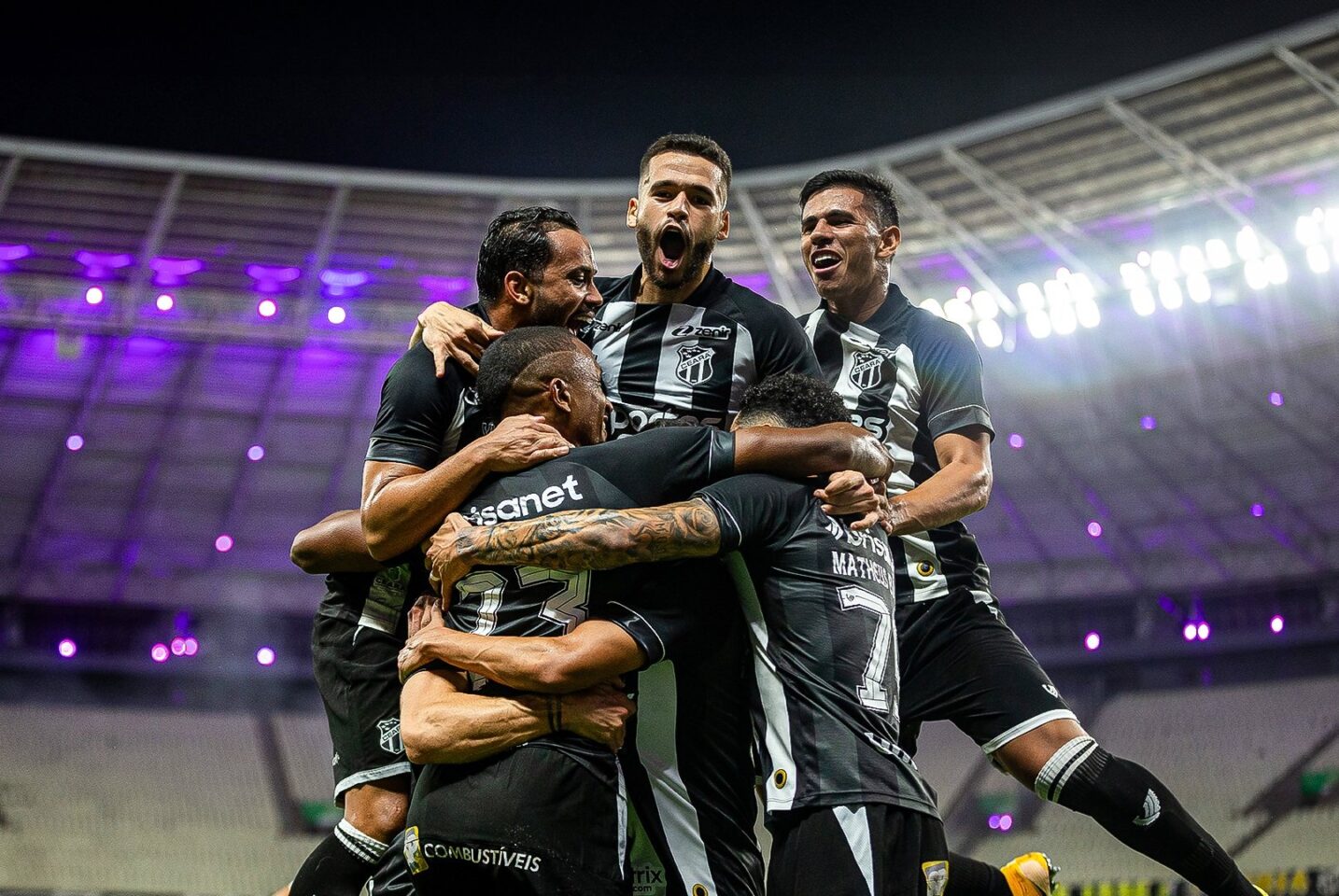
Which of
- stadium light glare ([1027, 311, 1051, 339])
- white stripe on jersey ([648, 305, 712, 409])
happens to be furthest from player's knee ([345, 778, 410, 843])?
stadium light glare ([1027, 311, 1051, 339])

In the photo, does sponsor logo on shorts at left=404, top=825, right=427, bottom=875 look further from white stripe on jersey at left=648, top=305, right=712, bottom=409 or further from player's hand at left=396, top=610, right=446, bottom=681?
white stripe on jersey at left=648, top=305, right=712, bottom=409

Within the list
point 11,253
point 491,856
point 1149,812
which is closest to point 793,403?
point 491,856

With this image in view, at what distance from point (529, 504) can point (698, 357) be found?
119 centimetres

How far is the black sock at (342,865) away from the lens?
14.4 feet

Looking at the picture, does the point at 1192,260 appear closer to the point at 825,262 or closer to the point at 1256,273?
the point at 1256,273

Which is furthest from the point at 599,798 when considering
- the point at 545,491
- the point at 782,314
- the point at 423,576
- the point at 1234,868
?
the point at 1234,868

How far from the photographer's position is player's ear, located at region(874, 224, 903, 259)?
209 inches

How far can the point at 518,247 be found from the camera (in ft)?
14.2

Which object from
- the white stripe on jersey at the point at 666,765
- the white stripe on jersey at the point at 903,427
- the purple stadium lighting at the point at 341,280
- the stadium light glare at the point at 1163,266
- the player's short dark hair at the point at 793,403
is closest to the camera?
the white stripe on jersey at the point at 666,765

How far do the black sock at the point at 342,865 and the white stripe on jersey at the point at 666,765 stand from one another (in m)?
1.52

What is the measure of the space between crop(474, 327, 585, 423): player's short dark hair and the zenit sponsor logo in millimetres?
366

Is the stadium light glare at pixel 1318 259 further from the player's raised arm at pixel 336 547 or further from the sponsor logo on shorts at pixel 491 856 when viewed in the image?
the sponsor logo on shorts at pixel 491 856

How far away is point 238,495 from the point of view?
24.5 meters

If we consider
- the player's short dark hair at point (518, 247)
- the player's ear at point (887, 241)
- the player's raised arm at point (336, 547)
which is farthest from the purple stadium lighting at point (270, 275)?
the player's short dark hair at point (518, 247)
